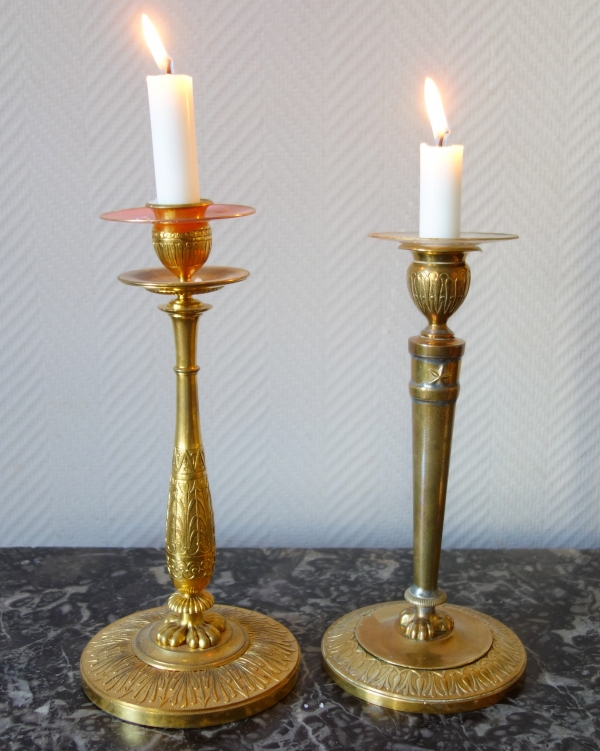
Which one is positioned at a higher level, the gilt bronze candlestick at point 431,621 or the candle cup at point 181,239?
the candle cup at point 181,239

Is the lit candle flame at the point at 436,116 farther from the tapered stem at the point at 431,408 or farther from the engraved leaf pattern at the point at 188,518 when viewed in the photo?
the engraved leaf pattern at the point at 188,518

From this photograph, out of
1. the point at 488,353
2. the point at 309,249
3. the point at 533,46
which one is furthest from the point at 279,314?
the point at 533,46

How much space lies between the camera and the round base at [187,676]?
1.83ft

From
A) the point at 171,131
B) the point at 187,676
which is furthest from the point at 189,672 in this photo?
the point at 171,131

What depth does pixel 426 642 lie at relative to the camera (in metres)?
0.62

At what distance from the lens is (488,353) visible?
2.66 feet

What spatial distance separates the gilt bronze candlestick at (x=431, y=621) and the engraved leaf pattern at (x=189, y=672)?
42 millimetres

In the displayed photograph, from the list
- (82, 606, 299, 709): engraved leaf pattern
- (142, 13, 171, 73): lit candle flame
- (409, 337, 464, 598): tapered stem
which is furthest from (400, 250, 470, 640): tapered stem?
(142, 13, 171, 73): lit candle flame

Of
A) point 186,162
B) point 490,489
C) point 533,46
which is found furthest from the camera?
point 490,489

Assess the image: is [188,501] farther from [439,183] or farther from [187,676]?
[439,183]

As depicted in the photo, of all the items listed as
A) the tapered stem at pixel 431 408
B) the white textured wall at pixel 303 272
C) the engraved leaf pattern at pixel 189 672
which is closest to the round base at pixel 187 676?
the engraved leaf pattern at pixel 189 672

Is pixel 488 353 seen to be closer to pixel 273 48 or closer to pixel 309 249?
pixel 309 249

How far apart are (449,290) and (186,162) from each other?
7.6 inches

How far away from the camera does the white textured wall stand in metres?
0.75
